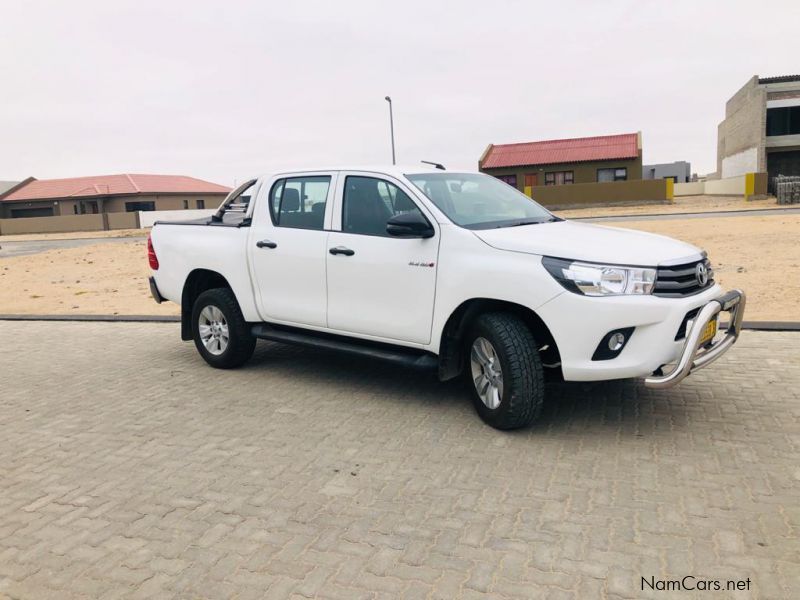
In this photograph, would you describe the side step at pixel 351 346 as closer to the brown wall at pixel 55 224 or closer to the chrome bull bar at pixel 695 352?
the chrome bull bar at pixel 695 352

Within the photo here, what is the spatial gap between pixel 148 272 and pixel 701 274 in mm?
14720

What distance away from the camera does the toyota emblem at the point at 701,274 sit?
15.6 ft

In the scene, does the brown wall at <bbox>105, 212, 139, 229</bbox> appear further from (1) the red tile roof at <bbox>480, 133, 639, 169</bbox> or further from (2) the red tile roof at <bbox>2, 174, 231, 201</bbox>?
(1) the red tile roof at <bbox>480, 133, 639, 169</bbox>

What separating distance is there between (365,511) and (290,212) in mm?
3348

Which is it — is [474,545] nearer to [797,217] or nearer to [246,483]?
[246,483]

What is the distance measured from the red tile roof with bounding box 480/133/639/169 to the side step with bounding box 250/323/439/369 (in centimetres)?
4297

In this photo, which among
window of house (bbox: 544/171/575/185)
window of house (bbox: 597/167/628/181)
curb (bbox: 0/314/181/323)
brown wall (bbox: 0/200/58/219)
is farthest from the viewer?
brown wall (bbox: 0/200/58/219)

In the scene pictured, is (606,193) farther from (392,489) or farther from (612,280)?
(392,489)

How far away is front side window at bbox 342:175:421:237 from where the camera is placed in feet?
18.5

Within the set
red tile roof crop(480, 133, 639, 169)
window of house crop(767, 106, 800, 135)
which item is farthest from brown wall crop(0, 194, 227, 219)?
window of house crop(767, 106, 800, 135)

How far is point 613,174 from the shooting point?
152 feet

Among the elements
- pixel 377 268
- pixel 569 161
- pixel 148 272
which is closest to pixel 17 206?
pixel 569 161

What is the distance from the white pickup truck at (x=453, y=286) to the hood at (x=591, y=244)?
15 mm

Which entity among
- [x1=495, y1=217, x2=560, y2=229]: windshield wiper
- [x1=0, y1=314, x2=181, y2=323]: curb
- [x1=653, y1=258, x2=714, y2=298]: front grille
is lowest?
[x1=0, y1=314, x2=181, y2=323]: curb
